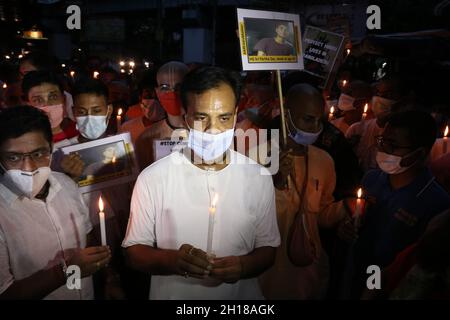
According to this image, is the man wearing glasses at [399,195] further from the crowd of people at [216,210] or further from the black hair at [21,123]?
the black hair at [21,123]

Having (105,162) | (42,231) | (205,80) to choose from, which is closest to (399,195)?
(205,80)

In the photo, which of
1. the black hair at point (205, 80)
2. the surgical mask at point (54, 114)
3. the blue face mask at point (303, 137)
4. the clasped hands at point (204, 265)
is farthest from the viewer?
the surgical mask at point (54, 114)

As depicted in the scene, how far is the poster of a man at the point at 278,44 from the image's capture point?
294 cm

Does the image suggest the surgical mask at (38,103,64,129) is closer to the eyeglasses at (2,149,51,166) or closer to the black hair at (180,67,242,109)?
the eyeglasses at (2,149,51,166)

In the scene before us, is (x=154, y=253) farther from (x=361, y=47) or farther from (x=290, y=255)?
(x=361, y=47)

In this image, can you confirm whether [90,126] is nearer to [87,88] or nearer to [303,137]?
[87,88]

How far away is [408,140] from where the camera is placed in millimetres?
2867

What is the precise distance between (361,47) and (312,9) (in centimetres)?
1119

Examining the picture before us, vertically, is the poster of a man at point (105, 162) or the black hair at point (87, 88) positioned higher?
the black hair at point (87, 88)

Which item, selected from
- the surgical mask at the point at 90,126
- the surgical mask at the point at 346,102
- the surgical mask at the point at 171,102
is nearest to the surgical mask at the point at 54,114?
the surgical mask at the point at 90,126

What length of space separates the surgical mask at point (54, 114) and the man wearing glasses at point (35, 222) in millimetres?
1150

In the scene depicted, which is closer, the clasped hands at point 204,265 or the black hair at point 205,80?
the clasped hands at point 204,265

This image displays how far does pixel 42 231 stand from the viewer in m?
2.30
